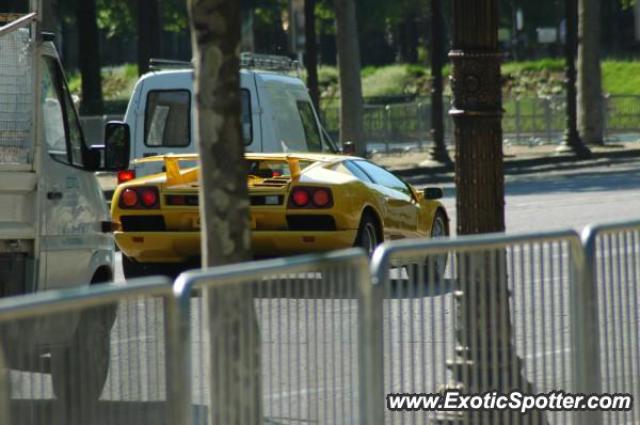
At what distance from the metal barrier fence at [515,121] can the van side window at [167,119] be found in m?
23.6

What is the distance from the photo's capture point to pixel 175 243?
14.1 meters

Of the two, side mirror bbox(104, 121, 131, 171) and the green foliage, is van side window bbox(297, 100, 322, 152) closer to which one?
side mirror bbox(104, 121, 131, 171)

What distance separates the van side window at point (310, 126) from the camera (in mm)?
19234

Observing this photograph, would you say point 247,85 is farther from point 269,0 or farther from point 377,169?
point 269,0

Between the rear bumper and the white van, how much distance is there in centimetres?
406

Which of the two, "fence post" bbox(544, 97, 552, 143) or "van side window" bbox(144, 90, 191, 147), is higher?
"van side window" bbox(144, 90, 191, 147)

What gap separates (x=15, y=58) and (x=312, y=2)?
2648cm

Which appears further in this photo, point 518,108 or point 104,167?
point 518,108

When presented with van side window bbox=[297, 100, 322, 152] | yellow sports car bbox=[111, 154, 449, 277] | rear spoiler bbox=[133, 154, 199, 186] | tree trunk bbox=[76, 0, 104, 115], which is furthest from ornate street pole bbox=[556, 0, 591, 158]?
rear spoiler bbox=[133, 154, 199, 186]

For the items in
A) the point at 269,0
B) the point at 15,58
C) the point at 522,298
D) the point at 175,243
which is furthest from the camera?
the point at 269,0

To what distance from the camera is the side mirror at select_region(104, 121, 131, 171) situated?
31.3 feet

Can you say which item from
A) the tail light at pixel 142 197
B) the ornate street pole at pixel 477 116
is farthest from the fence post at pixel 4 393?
the tail light at pixel 142 197

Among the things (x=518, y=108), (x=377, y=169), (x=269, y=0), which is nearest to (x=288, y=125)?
(x=377, y=169)

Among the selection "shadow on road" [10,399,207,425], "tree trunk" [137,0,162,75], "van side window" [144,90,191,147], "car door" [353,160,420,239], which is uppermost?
"tree trunk" [137,0,162,75]
